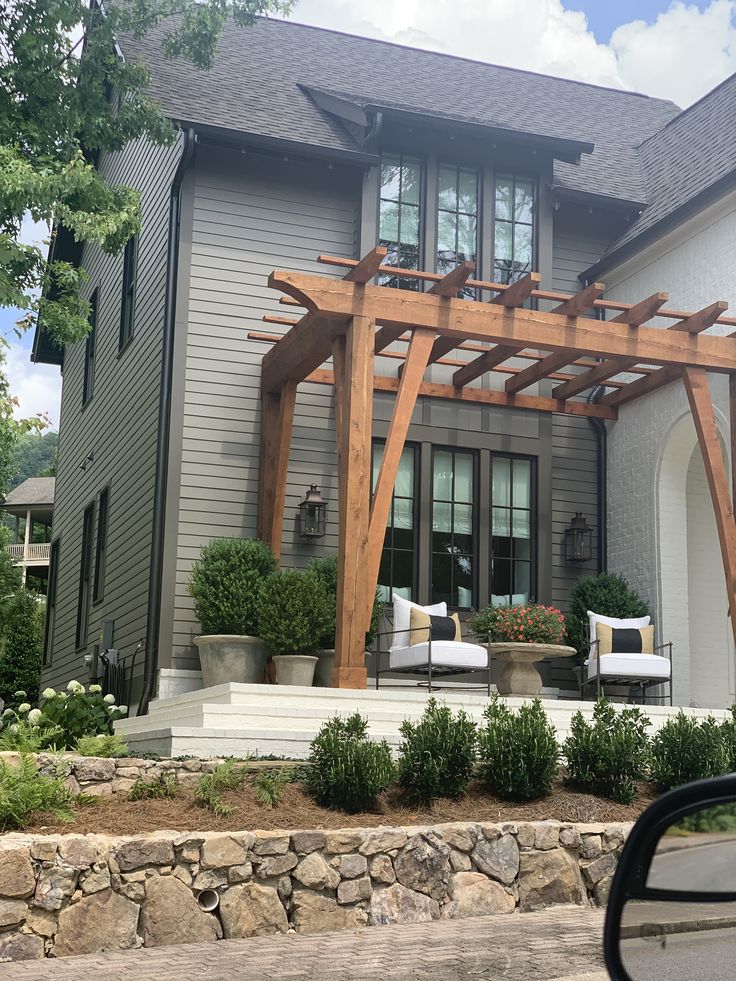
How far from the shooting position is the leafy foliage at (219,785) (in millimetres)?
6766

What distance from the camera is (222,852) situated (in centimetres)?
626

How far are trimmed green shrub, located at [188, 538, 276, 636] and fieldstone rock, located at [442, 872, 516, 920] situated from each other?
184 inches

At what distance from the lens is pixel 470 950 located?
225 inches

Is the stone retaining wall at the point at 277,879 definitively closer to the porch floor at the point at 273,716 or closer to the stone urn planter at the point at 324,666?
the porch floor at the point at 273,716

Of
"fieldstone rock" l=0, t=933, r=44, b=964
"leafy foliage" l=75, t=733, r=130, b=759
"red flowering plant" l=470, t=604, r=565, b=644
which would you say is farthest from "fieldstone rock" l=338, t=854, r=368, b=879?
"red flowering plant" l=470, t=604, r=565, b=644

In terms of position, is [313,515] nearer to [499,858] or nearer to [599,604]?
[599,604]

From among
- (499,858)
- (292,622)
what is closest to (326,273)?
(292,622)

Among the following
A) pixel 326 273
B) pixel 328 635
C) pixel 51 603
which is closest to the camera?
pixel 328 635

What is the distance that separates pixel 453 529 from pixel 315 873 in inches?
284

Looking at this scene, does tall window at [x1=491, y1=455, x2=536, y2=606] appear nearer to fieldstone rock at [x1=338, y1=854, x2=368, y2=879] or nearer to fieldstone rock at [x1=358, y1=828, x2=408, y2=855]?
fieldstone rock at [x1=358, y1=828, x2=408, y2=855]

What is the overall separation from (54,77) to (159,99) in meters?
1.66

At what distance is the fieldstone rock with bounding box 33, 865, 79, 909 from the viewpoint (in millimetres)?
5824

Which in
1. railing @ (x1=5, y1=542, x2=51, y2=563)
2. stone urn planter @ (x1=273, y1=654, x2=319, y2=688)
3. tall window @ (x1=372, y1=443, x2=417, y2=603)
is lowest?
stone urn planter @ (x1=273, y1=654, x2=319, y2=688)

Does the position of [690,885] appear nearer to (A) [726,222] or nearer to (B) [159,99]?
(A) [726,222]
